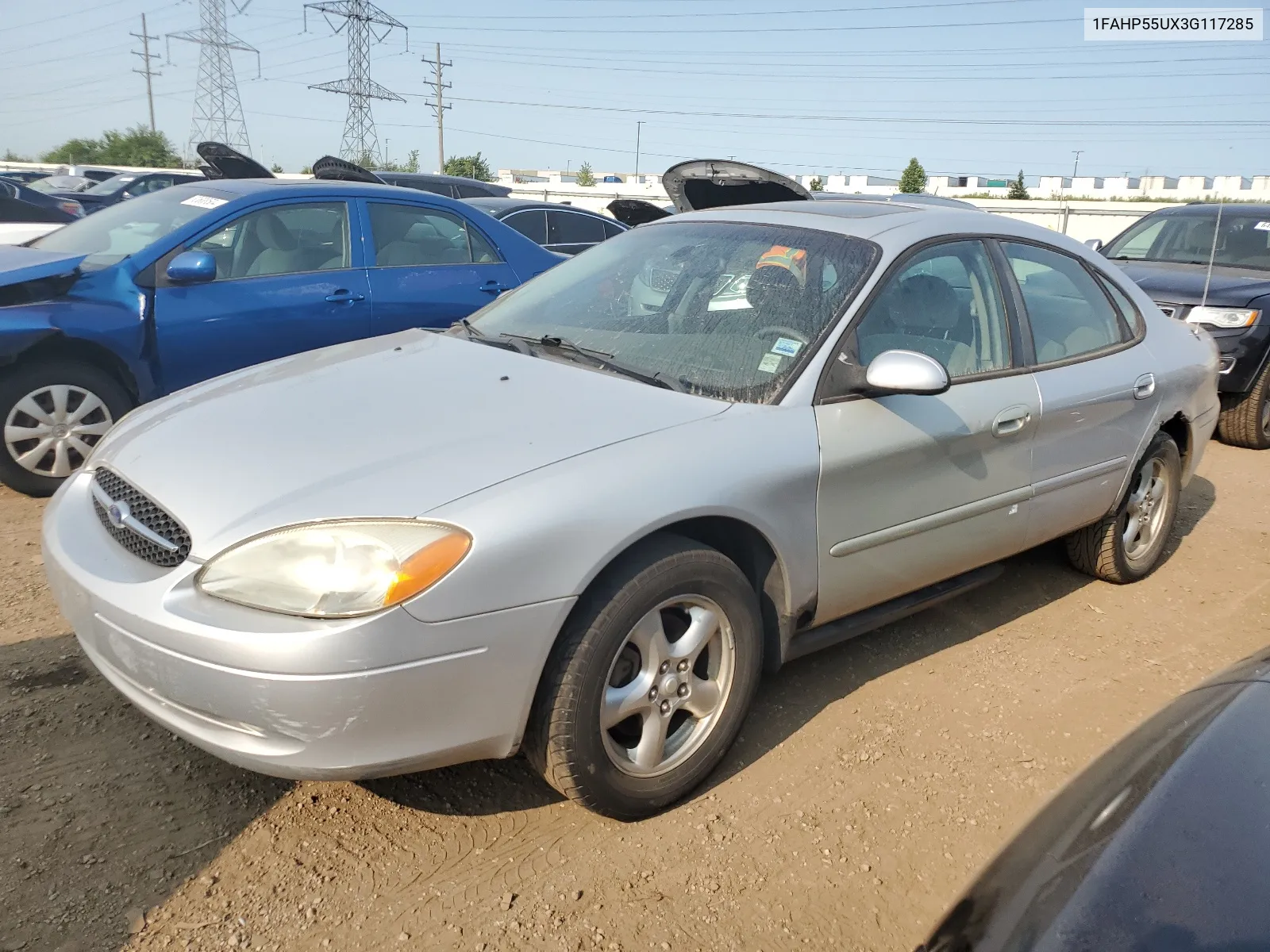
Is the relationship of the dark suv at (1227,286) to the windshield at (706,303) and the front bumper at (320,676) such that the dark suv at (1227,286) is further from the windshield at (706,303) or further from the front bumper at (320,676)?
the front bumper at (320,676)

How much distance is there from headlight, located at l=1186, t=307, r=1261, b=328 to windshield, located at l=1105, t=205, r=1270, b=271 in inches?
37.0

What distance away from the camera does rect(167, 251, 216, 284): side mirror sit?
479cm

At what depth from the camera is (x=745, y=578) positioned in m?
2.63

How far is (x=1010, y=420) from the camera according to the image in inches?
128

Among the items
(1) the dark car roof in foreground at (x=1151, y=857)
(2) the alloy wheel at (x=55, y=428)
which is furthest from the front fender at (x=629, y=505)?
(2) the alloy wheel at (x=55, y=428)

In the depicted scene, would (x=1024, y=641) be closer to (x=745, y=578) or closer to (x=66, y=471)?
(x=745, y=578)

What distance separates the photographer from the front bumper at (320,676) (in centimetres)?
200

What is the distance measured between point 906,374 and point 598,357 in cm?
93

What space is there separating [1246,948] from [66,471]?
5.07 m

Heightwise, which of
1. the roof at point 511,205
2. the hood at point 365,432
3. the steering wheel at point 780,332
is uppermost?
the roof at point 511,205

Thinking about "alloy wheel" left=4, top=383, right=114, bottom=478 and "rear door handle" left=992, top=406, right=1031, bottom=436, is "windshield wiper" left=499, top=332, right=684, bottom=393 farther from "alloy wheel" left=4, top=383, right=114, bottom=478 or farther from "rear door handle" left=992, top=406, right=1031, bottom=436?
"alloy wheel" left=4, top=383, right=114, bottom=478

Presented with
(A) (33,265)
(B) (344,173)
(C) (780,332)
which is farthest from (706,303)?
(B) (344,173)

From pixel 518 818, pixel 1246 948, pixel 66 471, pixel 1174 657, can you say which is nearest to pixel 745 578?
pixel 518 818

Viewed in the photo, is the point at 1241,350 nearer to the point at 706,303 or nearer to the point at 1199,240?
the point at 1199,240
